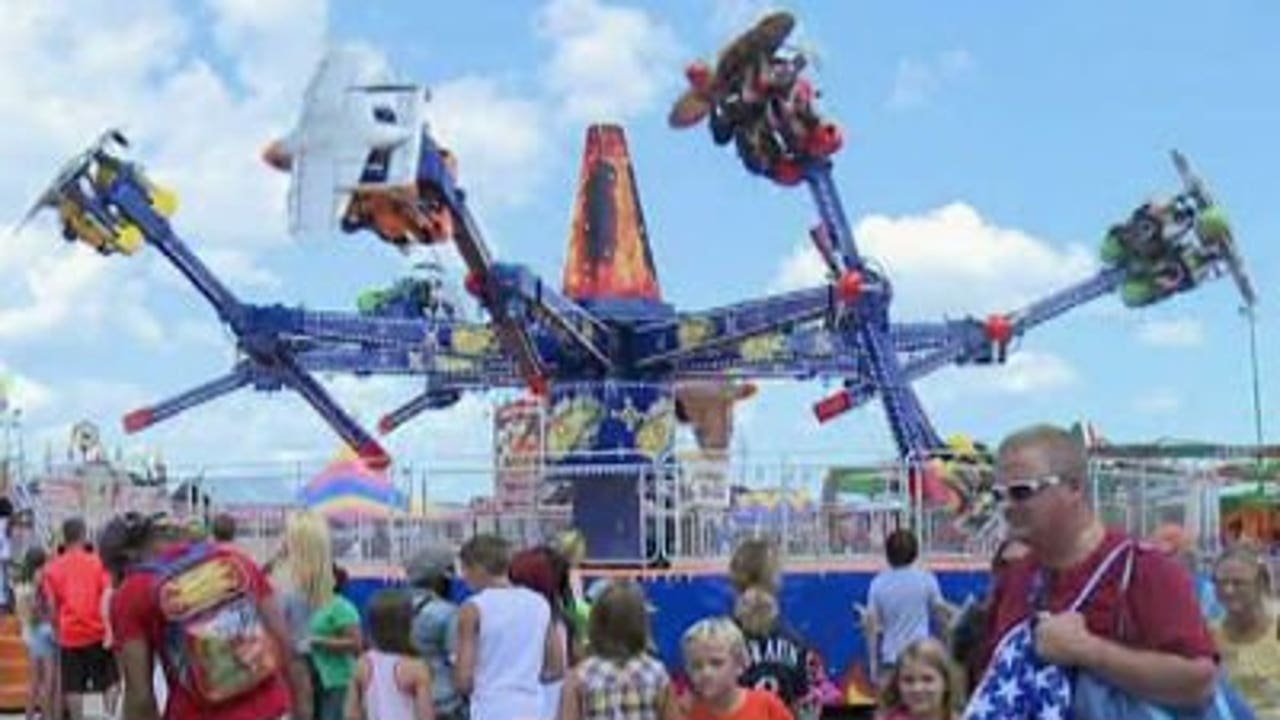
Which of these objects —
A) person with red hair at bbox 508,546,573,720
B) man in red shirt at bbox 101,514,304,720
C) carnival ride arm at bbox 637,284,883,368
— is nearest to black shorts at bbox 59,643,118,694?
person with red hair at bbox 508,546,573,720

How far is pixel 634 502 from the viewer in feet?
68.5

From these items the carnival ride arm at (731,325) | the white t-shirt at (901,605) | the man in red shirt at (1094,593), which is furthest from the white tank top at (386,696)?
the carnival ride arm at (731,325)

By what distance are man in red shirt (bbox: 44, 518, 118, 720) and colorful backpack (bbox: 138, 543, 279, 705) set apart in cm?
679

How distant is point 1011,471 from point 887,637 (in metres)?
7.47

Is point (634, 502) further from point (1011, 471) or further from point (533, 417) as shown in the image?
point (1011, 471)

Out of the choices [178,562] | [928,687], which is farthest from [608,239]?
[928,687]

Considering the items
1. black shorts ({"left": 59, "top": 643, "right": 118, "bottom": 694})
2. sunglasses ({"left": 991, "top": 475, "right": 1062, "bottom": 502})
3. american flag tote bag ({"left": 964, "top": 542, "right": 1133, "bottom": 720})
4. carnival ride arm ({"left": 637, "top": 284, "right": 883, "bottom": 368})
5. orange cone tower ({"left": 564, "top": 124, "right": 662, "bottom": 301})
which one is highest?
orange cone tower ({"left": 564, "top": 124, "right": 662, "bottom": 301})

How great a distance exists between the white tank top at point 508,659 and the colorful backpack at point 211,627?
111 cm

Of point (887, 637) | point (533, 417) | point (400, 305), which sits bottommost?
point (887, 637)

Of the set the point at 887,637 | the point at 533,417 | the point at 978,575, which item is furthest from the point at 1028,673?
the point at 533,417

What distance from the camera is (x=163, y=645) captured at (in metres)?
6.82

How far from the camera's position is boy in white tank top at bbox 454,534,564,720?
25.4 feet

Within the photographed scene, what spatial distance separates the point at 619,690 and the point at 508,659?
4.01ft

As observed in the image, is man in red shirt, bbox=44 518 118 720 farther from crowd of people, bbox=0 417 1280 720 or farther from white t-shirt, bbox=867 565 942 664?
white t-shirt, bbox=867 565 942 664
